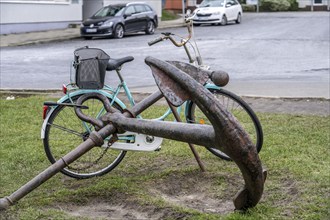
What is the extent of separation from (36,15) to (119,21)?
180 inches

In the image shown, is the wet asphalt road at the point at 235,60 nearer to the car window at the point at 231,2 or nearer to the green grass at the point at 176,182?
the green grass at the point at 176,182

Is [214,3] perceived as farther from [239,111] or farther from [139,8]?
[239,111]

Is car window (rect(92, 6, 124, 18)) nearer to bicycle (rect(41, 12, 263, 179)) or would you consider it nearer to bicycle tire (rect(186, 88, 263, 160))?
bicycle (rect(41, 12, 263, 179))

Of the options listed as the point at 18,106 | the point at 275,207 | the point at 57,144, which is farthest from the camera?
the point at 18,106

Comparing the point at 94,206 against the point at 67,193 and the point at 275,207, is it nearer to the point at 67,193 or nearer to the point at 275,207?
the point at 67,193

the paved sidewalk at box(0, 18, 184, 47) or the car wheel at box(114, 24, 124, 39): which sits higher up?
the car wheel at box(114, 24, 124, 39)

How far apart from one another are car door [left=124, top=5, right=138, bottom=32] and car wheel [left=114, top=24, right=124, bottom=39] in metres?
0.39

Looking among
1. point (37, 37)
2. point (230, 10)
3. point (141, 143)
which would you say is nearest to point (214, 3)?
point (230, 10)

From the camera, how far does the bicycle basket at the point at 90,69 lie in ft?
18.4

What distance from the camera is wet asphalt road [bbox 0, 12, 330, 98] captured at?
13.0 m

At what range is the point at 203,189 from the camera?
558 cm

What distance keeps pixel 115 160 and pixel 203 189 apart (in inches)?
38.5

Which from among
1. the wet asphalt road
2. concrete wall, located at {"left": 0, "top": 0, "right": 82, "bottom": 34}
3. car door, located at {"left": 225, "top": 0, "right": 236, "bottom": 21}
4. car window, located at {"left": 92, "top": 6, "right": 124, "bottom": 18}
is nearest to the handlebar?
the wet asphalt road

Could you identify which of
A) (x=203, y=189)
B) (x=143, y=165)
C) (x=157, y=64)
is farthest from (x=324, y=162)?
(x=157, y=64)
